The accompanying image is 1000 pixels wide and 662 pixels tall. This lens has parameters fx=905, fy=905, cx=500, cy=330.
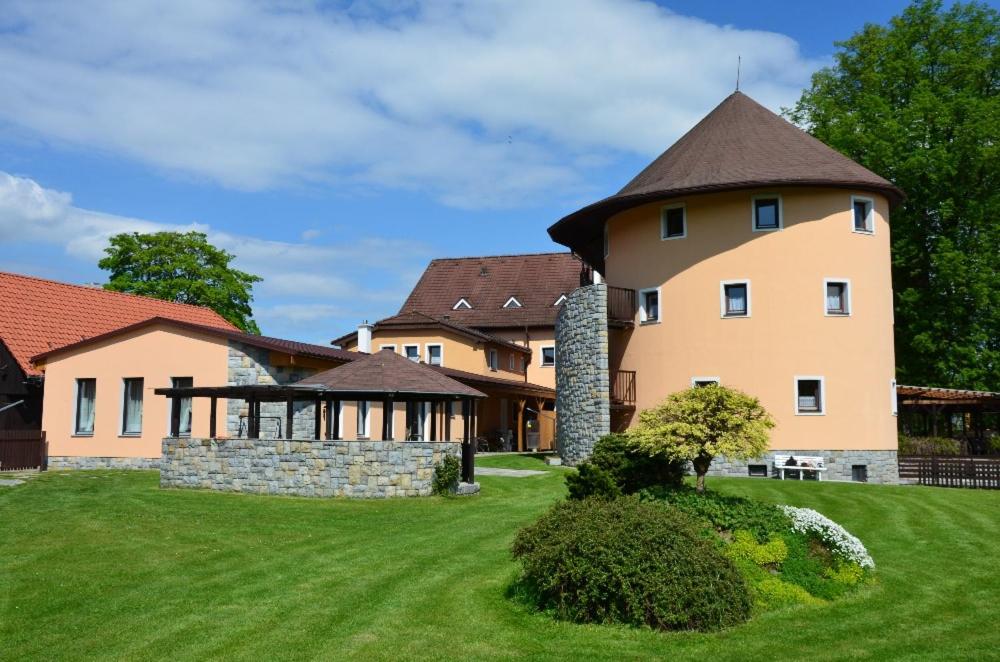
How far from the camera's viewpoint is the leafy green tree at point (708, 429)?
12391mm

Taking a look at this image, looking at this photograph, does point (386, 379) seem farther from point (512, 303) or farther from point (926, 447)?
point (512, 303)

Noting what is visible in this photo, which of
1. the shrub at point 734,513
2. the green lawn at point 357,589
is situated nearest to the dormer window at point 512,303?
the green lawn at point 357,589

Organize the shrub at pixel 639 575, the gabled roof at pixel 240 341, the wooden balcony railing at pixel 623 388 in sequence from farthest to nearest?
the wooden balcony railing at pixel 623 388
the gabled roof at pixel 240 341
the shrub at pixel 639 575

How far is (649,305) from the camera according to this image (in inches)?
1112

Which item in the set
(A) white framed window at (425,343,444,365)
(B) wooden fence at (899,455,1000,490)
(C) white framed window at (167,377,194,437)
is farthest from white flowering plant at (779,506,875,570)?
(A) white framed window at (425,343,444,365)

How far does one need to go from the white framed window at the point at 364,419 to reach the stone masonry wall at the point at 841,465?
1151cm

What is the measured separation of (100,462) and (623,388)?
1547 centimetres

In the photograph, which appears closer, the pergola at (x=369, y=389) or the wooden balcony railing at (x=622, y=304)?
the pergola at (x=369, y=389)

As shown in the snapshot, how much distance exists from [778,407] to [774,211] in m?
5.71

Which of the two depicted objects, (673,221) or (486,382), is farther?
(486,382)

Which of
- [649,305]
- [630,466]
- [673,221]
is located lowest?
[630,466]

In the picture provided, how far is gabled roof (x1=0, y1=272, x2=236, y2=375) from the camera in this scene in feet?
91.6

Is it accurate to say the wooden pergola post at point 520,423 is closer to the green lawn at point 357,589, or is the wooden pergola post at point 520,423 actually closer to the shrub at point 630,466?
the green lawn at point 357,589

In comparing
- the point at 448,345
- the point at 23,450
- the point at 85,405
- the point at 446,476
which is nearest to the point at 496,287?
the point at 448,345
